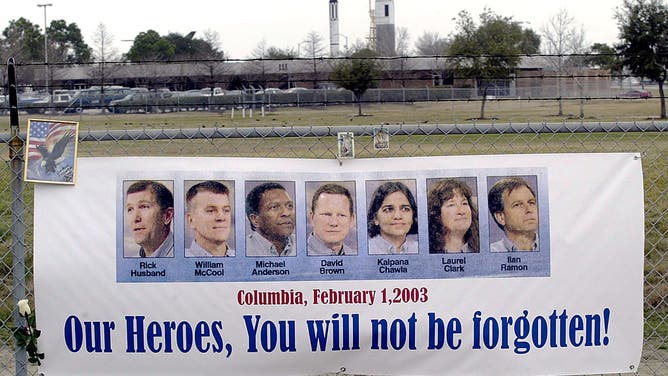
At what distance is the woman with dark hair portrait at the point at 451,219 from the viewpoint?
12.0ft

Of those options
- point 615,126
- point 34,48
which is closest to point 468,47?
point 615,126

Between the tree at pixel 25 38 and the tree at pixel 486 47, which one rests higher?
the tree at pixel 25 38

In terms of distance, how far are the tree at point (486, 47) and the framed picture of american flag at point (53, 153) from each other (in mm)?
25936

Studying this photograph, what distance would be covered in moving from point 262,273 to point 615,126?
156cm

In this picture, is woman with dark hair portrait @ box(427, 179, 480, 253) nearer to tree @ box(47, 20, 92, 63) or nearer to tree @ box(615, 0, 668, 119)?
tree @ box(615, 0, 668, 119)

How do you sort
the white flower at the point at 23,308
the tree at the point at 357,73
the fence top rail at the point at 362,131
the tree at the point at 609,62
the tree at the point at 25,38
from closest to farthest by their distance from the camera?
1. the white flower at the point at 23,308
2. the fence top rail at the point at 362,131
3. the tree at the point at 357,73
4. the tree at the point at 609,62
5. the tree at the point at 25,38

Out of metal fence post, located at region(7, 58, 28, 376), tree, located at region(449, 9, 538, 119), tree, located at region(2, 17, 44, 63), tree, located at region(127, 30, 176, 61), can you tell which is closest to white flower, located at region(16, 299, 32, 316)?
metal fence post, located at region(7, 58, 28, 376)

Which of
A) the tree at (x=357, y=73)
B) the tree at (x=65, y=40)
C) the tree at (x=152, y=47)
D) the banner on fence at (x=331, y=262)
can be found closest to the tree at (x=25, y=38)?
the tree at (x=65, y=40)

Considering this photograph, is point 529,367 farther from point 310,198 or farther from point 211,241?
point 211,241

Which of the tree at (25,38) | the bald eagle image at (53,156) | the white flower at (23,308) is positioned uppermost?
the tree at (25,38)

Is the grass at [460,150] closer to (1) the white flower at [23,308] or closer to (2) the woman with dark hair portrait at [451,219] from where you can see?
(2) the woman with dark hair portrait at [451,219]

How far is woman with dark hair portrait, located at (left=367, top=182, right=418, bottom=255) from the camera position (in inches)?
144

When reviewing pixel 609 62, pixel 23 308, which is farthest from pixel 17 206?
pixel 609 62

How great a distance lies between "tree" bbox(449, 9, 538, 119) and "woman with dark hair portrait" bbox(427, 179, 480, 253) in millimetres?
25687
